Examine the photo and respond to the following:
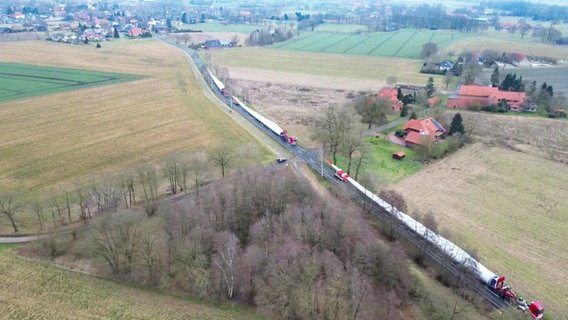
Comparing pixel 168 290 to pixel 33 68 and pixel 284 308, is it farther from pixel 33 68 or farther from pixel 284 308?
pixel 33 68

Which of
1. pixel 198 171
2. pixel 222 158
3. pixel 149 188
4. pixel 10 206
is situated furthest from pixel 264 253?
pixel 10 206

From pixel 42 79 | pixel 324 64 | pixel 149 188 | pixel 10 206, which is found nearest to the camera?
pixel 10 206

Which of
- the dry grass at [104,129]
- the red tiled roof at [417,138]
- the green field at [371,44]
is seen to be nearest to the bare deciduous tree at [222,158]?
the dry grass at [104,129]

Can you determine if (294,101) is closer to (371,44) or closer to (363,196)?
(363,196)

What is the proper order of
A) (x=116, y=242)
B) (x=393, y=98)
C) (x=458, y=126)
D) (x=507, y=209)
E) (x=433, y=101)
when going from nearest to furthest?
(x=116, y=242) < (x=507, y=209) < (x=458, y=126) < (x=393, y=98) < (x=433, y=101)

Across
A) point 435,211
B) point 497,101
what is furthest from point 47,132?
point 497,101

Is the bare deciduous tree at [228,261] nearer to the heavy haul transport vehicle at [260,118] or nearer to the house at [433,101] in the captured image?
the heavy haul transport vehicle at [260,118]

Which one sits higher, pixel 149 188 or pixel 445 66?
pixel 445 66
